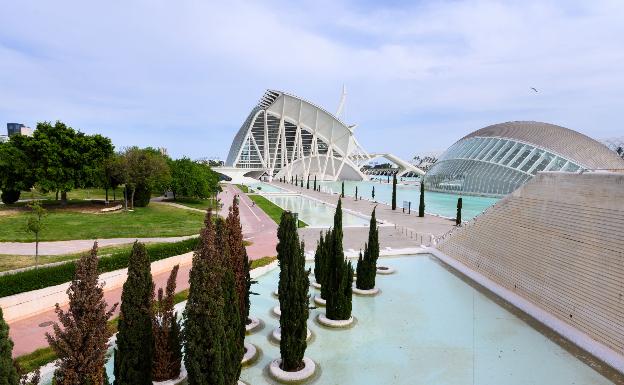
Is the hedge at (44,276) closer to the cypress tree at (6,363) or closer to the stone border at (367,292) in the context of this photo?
the cypress tree at (6,363)

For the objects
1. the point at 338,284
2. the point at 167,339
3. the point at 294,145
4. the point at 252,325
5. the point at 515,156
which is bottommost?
the point at 252,325

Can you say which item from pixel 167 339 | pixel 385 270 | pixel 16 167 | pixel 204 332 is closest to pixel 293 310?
pixel 204 332

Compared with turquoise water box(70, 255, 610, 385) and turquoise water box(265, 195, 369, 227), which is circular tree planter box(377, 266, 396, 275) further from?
turquoise water box(265, 195, 369, 227)

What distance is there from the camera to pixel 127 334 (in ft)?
27.4

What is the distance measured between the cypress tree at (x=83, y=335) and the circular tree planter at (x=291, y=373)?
5104 millimetres

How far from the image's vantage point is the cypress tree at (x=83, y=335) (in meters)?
6.07

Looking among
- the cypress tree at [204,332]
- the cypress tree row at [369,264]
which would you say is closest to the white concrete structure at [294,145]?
the cypress tree row at [369,264]

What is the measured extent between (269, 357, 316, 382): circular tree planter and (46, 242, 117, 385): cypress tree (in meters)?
5.10

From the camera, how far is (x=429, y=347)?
39.8 feet

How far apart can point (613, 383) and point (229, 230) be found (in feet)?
37.4

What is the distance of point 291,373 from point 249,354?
69.2 inches

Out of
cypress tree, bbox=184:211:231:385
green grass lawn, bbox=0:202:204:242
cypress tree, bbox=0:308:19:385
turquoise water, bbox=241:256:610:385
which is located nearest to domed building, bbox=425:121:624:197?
green grass lawn, bbox=0:202:204:242

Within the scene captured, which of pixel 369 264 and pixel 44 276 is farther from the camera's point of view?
pixel 369 264

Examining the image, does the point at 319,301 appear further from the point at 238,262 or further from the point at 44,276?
the point at 44,276
